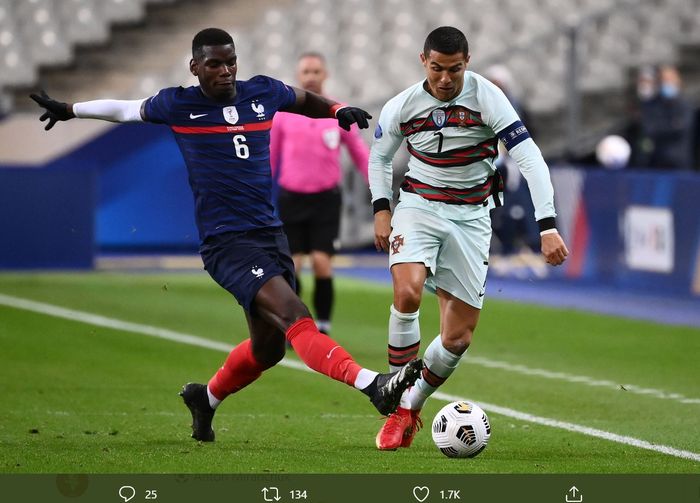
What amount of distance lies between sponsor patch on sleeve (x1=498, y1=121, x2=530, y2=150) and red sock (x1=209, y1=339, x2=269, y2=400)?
169cm

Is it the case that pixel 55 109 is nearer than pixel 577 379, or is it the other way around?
pixel 55 109

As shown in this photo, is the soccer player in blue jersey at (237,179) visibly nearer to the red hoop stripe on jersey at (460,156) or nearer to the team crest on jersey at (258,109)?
the team crest on jersey at (258,109)

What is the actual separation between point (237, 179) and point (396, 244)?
36.4 inches

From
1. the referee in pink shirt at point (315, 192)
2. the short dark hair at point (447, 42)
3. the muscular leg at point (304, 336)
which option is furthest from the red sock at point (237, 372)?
the referee in pink shirt at point (315, 192)

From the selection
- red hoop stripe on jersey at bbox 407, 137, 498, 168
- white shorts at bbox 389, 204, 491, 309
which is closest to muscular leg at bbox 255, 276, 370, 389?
white shorts at bbox 389, 204, 491, 309

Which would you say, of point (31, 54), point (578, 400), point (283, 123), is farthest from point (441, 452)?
point (31, 54)

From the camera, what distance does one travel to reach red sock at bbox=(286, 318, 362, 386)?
7105mm

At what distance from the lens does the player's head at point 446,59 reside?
24.5 feet

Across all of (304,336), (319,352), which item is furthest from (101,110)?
(319,352)

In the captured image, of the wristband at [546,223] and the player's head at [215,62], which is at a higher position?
the player's head at [215,62]

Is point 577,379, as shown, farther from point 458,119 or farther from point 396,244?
point 458,119

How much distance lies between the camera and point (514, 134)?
299 inches
